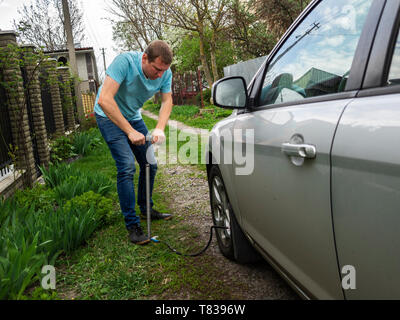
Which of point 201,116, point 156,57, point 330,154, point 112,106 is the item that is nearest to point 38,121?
point 112,106

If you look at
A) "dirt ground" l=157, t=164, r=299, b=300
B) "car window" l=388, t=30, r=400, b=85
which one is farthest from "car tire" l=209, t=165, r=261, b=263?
"car window" l=388, t=30, r=400, b=85

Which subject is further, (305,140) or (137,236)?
(137,236)

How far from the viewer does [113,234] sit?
3.54 metres

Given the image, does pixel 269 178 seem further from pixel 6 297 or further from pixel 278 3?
pixel 278 3

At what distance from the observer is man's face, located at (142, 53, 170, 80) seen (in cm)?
308

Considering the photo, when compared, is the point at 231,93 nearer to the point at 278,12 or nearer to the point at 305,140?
the point at 305,140

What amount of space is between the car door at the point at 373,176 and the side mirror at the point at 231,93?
102cm

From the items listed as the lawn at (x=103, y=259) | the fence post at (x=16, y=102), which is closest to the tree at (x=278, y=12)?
the fence post at (x=16, y=102)

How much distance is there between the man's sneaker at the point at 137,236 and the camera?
3279 millimetres

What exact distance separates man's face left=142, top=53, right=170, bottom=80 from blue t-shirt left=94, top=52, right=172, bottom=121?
63mm

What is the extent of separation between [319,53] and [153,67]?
187cm

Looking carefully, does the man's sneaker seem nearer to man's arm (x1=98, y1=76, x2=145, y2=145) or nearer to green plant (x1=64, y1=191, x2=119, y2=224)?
green plant (x1=64, y1=191, x2=119, y2=224)

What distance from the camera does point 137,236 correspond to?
10.8ft

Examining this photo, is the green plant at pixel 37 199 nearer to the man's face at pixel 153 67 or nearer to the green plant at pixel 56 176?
the green plant at pixel 56 176
